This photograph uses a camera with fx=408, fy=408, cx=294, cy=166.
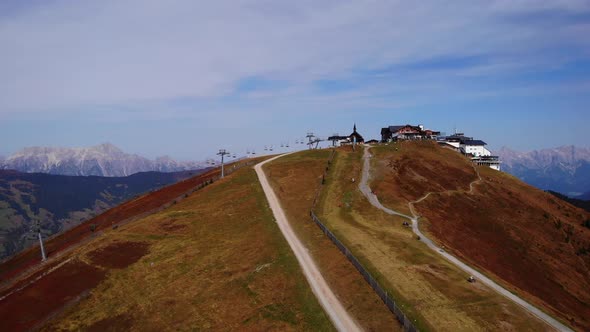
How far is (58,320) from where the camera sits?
2109 inches

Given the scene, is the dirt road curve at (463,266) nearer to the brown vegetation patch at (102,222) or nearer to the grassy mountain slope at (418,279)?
the grassy mountain slope at (418,279)

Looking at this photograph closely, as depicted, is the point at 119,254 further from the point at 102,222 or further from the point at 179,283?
the point at 102,222

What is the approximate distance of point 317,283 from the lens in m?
52.8

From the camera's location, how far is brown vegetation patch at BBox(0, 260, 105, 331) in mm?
53844

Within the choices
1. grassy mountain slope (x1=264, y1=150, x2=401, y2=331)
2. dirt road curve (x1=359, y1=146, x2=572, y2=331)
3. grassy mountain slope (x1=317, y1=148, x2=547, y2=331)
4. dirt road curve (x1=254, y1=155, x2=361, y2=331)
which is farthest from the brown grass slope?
dirt road curve (x1=254, y1=155, x2=361, y2=331)

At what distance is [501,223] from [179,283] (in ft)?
257

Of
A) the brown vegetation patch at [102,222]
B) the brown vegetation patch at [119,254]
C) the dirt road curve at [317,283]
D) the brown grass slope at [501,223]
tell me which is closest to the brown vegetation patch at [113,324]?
the brown vegetation patch at [119,254]

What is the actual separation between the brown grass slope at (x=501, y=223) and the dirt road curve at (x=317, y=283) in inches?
964

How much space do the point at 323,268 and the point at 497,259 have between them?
42.7 metres

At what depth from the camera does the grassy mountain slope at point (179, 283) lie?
50500 mm

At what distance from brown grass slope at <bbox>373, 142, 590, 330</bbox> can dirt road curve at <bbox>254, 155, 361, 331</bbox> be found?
964 inches

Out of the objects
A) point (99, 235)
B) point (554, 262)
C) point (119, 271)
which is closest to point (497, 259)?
point (554, 262)

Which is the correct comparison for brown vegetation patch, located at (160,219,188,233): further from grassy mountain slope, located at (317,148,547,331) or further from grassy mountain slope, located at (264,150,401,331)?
grassy mountain slope, located at (317,148,547,331)

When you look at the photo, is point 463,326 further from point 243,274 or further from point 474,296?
point 243,274
